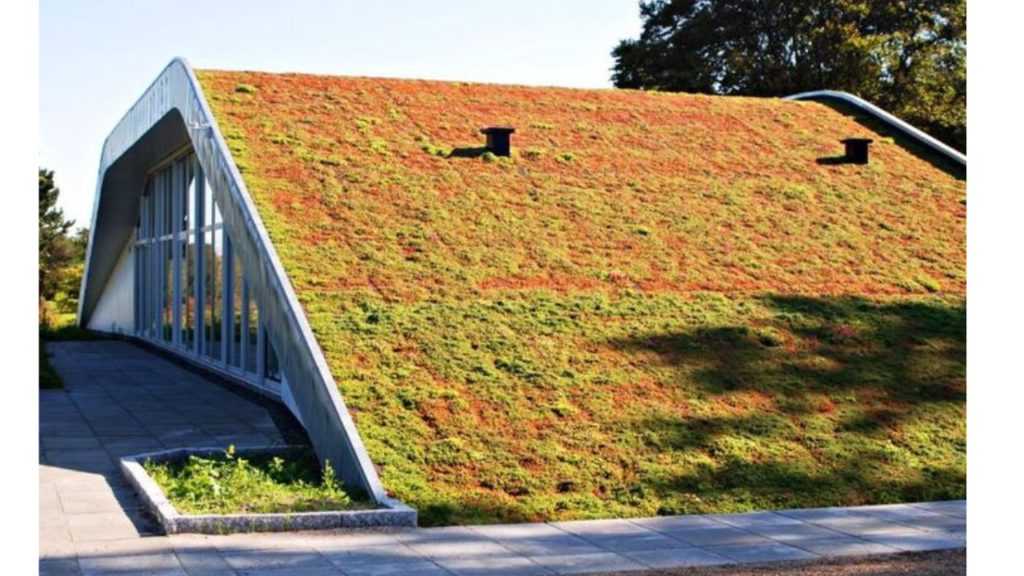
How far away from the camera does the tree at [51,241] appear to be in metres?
48.5

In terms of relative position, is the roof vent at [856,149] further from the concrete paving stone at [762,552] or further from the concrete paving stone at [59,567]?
the concrete paving stone at [59,567]

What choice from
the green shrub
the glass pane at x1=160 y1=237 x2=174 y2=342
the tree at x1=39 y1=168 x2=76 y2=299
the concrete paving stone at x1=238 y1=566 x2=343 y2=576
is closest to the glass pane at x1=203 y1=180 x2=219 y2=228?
the glass pane at x1=160 y1=237 x2=174 y2=342

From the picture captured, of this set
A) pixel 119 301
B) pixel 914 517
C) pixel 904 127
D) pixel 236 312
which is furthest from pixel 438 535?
pixel 119 301

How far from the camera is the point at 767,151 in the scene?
709 inches

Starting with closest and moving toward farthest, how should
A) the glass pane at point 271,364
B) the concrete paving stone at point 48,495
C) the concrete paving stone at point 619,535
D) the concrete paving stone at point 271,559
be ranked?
1. the concrete paving stone at point 271,559
2. the concrete paving stone at point 619,535
3. the concrete paving stone at point 48,495
4. the glass pane at point 271,364

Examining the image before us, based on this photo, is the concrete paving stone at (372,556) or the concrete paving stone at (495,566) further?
the concrete paving stone at (372,556)

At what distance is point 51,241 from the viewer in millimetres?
50000

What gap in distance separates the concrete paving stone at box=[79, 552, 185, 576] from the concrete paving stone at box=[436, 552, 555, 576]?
1582mm

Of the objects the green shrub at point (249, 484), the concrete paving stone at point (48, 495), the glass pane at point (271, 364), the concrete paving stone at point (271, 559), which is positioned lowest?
the concrete paving stone at point (271, 559)

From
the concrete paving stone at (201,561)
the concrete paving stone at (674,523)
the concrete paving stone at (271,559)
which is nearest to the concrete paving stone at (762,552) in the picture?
the concrete paving stone at (674,523)

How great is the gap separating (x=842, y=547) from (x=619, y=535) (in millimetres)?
1478

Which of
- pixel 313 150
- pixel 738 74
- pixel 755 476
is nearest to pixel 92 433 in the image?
pixel 313 150

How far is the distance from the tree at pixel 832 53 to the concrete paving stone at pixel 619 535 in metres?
26.8

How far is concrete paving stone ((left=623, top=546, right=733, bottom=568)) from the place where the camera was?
715 centimetres
